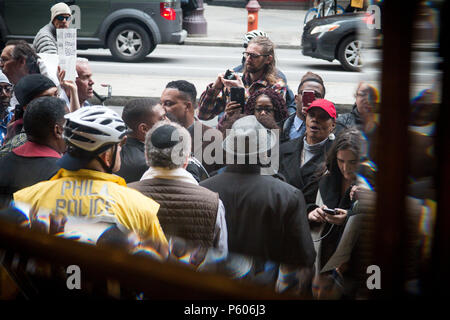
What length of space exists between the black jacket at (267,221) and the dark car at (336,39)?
9302mm

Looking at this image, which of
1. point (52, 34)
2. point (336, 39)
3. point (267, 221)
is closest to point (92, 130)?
point (267, 221)

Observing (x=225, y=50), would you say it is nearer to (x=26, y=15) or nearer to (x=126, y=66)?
(x=126, y=66)

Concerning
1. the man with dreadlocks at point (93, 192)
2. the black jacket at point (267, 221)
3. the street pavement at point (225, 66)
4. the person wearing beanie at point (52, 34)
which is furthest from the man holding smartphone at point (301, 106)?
the street pavement at point (225, 66)

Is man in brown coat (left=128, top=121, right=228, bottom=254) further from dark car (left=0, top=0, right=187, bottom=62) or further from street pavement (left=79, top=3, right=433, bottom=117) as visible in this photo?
dark car (left=0, top=0, right=187, bottom=62)

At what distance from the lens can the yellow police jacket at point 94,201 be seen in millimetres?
2492

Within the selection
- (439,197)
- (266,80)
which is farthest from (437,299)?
(266,80)

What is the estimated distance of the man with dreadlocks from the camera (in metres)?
2.50

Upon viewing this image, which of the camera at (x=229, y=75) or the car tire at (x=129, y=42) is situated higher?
the car tire at (x=129, y=42)

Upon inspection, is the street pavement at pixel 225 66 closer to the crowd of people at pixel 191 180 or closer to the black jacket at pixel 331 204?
the crowd of people at pixel 191 180

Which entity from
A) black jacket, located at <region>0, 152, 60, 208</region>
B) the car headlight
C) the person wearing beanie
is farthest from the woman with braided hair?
the car headlight

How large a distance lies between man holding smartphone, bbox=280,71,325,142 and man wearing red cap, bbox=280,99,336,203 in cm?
39

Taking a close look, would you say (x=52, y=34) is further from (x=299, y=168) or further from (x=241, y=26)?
(x=241, y=26)
